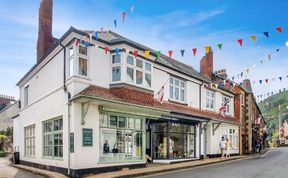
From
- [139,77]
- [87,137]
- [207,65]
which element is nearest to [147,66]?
[139,77]

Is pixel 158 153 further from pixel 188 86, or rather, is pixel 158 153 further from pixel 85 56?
pixel 85 56

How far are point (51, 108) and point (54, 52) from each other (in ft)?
9.69

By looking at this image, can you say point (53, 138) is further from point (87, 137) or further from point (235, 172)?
point (235, 172)

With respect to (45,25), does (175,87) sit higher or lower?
lower

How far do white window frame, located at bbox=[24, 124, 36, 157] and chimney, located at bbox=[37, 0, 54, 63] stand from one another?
4794 millimetres

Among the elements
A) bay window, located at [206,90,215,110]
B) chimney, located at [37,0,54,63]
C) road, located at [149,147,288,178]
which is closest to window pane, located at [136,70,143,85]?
road, located at [149,147,288,178]

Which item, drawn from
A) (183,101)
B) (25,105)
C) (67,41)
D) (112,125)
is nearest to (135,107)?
(112,125)

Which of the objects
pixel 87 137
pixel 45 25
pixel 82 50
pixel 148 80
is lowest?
pixel 87 137

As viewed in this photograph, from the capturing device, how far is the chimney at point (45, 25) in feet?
63.7

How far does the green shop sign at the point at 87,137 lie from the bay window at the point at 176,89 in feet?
26.4

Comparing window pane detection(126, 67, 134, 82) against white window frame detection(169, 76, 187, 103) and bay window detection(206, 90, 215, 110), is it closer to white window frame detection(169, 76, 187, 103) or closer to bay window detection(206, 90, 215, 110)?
white window frame detection(169, 76, 187, 103)

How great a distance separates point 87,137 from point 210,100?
1511 centimetres

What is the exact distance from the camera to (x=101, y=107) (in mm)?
14500

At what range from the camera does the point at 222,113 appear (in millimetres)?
27438
